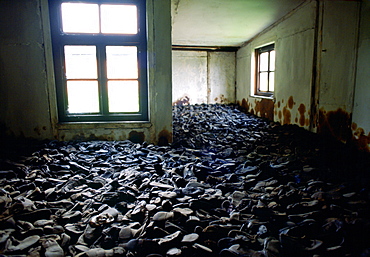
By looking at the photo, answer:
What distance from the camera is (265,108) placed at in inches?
263

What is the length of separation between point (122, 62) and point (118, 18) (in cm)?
64

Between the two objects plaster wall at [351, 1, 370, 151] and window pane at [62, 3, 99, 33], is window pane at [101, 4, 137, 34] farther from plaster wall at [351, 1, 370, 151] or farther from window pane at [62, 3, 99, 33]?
plaster wall at [351, 1, 370, 151]

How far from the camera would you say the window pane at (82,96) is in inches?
155

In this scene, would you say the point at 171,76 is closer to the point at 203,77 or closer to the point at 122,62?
the point at 122,62

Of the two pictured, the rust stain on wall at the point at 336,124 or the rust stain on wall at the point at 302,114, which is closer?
the rust stain on wall at the point at 336,124

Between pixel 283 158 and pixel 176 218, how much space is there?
1.93 metres

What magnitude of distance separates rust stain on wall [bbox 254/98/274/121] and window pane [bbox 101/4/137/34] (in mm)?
3901

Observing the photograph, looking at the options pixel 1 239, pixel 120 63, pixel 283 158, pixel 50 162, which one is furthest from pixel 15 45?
pixel 283 158

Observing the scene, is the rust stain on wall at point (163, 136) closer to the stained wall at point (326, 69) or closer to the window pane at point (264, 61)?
the stained wall at point (326, 69)

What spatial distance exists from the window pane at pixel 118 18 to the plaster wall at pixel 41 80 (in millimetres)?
306

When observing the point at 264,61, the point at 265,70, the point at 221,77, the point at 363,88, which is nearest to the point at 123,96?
the point at 363,88

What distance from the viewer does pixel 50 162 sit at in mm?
3133

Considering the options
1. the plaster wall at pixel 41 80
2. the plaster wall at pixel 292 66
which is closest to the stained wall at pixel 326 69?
the plaster wall at pixel 292 66

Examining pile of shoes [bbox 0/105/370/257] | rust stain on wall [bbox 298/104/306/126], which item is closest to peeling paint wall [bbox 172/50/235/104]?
rust stain on wall [bbox 298/104/306/126]
